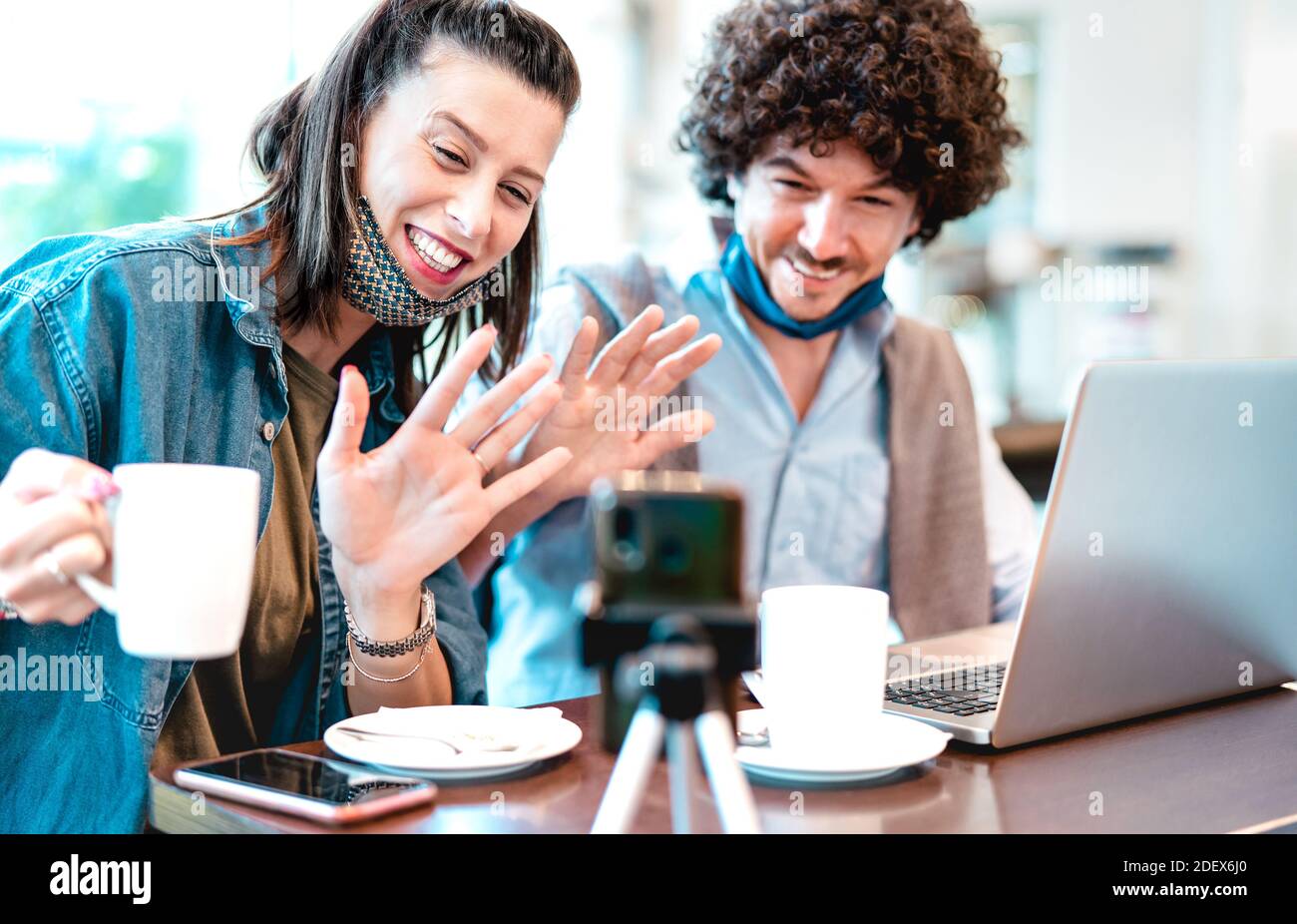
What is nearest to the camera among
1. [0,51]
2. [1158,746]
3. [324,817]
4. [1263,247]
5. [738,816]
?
[738,816]

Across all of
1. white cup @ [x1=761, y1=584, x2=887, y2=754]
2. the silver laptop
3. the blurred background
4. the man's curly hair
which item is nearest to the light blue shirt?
the man's curly hair

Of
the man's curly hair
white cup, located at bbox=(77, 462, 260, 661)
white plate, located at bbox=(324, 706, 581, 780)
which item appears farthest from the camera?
the man's curly hair

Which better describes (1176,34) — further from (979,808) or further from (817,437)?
(979,808)

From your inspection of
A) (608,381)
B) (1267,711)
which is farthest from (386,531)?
(1267,711)

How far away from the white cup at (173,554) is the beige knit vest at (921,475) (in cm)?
100

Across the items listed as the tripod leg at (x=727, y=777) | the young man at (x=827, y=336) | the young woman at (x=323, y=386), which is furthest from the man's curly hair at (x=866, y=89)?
the tripod leg at (x=727, y=777)

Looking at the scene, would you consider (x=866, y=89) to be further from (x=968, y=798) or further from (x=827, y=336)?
(x=968, y=798)

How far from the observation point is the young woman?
1.16 metres

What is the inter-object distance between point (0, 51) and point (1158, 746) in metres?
2.23

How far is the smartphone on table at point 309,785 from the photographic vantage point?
83 centimetres

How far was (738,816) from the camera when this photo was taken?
1.88 ft

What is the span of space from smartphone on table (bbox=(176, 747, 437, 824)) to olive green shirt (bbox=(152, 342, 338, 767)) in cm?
34

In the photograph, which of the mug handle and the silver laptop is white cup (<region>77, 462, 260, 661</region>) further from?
the silver laptop

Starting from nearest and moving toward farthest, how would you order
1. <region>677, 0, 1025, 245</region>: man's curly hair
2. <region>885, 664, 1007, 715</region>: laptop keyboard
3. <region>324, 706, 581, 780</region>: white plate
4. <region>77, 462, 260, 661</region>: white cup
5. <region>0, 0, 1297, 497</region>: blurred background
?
<region>77, 462, 260, 661</region>: white cup → <region>324, 706, 581, 780</region>: white plate → <region>885, 664, 1007, 715</region>: laptop keyboard → <region>677, 0, 1025, 245</region>: man's curly hair → <region>0, 0, 1297, 497</region>: blurred background
